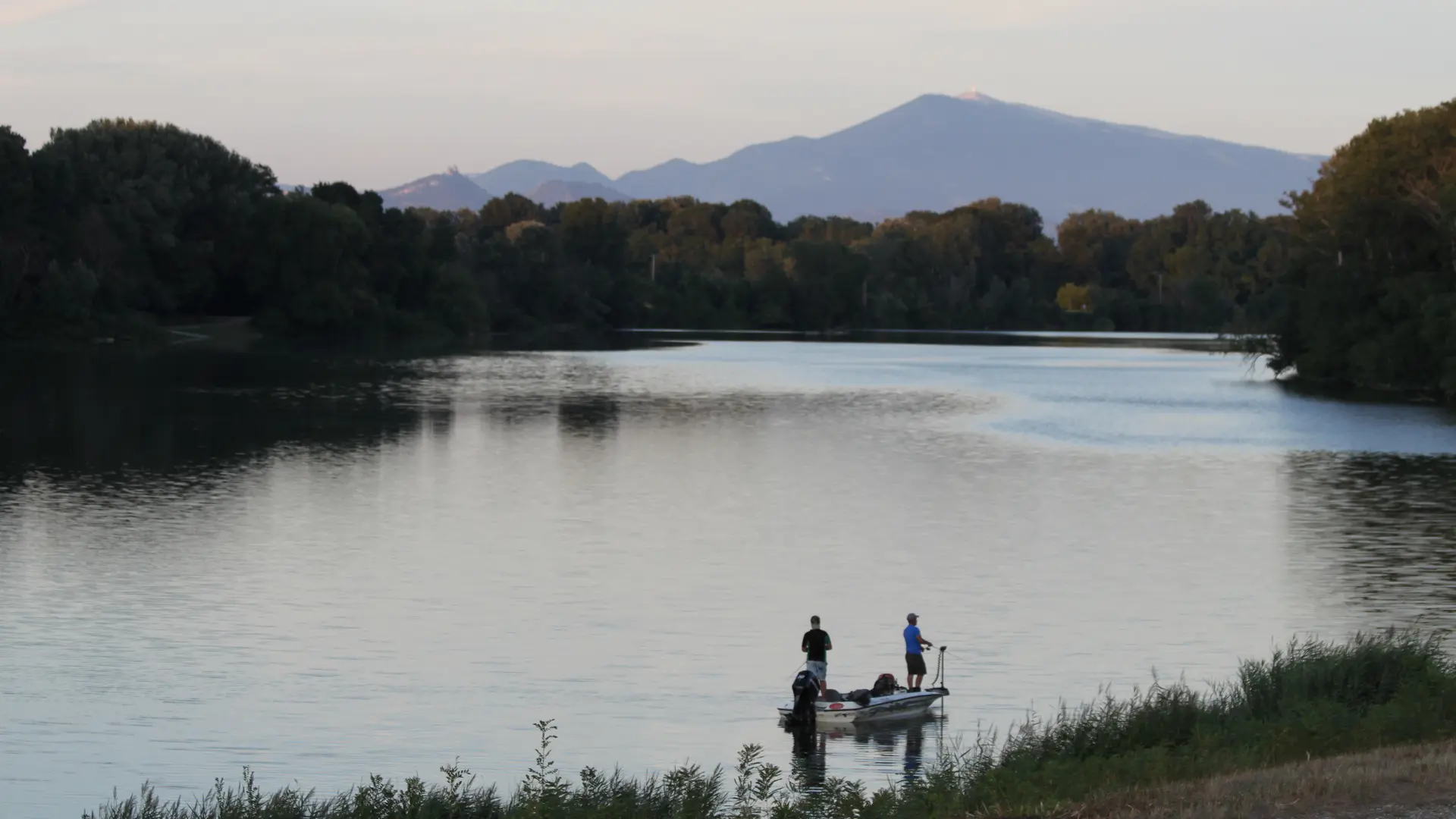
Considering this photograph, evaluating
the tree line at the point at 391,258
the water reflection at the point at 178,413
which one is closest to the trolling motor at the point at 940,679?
the water reflection at the point at 178,413

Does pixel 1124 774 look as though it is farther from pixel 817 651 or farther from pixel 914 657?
pixel 914 657

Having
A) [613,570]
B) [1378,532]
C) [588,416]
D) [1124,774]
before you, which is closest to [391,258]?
[588,416]

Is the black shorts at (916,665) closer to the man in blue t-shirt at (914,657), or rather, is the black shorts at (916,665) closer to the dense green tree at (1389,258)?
the man in blue t-shirt at (914,657)

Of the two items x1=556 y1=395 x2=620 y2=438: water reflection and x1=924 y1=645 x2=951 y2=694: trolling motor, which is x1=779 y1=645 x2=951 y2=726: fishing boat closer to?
x1=924 y1=645 x2=951 y2=694: trolling motor

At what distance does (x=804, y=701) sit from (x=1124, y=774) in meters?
6.46

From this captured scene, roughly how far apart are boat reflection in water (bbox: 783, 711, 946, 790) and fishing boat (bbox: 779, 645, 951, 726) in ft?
0.31

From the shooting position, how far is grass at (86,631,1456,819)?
13000 mm

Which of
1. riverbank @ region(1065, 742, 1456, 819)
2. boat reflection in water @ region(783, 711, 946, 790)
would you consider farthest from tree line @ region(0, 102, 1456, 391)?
riverbank @ region(1065, 742, 1456, 819)

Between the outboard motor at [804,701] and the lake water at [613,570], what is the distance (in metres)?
0.38

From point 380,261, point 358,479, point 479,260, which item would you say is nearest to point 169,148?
point 380,261

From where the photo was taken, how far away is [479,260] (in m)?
180

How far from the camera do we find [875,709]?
21047mm

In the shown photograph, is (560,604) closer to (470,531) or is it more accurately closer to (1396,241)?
(470,531)

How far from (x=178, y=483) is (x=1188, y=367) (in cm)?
8527
